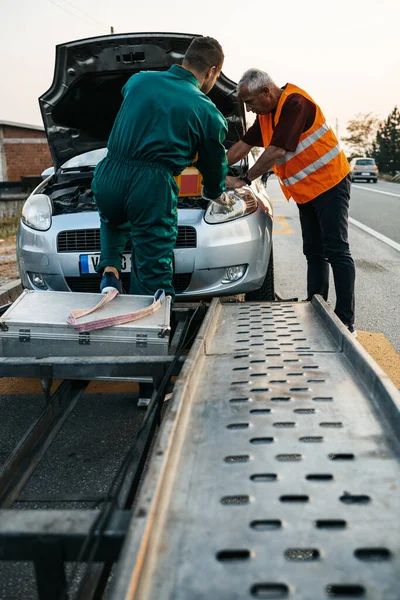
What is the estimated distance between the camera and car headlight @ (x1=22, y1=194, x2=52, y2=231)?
4312 mm

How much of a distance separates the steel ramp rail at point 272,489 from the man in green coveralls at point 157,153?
1.10 m

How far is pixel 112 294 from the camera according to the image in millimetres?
3057

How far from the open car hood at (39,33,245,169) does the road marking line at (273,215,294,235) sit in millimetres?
7137

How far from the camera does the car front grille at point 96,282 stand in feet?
13.5

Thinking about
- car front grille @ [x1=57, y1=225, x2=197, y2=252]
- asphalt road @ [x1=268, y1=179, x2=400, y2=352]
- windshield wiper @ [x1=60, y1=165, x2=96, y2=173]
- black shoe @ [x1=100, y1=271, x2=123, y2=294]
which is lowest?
asphalt road @ [x1=268, y1=179, x2=400, y2=352]

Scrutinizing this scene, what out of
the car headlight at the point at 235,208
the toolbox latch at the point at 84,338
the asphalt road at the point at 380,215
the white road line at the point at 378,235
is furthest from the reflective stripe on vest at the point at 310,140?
the asphalt road at the point at 380,215

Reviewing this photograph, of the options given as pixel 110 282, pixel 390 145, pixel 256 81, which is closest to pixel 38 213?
pixel 110 282

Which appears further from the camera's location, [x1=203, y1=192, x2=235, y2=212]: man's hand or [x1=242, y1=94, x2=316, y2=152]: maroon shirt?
[x1=203, y1=192, x2=235, y2=212]: man's hand

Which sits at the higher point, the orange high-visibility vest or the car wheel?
the orange high-visibility vest

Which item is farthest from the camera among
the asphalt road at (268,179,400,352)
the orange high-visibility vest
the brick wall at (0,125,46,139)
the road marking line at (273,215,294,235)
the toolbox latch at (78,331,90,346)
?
the brick wall at (0,125,46,139)

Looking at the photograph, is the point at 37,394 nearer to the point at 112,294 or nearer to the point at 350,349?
the point at 112,294

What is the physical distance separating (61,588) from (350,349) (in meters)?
1.51

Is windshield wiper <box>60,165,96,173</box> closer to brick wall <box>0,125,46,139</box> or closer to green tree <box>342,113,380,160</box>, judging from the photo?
brick wall <box>0,125,46,139</box>

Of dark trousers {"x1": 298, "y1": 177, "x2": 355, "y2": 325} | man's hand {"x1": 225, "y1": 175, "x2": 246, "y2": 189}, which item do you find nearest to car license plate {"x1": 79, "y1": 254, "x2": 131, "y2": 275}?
man's hand {"x1": 225, "y1": 175, "x2": 246, "y2": 189}
